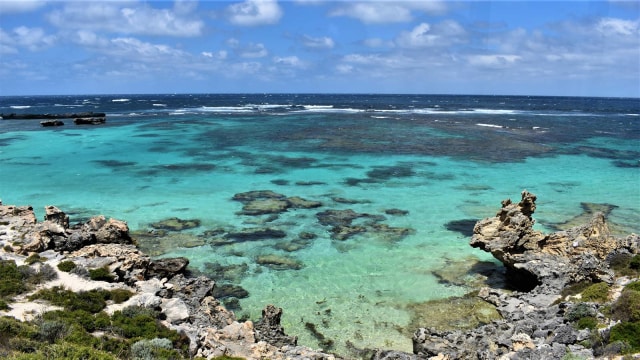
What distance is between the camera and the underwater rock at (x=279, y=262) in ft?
76.0

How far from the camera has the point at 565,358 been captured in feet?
40.5

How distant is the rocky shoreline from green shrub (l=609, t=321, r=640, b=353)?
0.21ft

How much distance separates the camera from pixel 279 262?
23719 millimetres

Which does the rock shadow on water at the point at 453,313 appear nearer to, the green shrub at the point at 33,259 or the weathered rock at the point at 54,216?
the green shrub at the point at 33,259

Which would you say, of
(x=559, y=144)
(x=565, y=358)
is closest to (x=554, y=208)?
(x=565, y=358)

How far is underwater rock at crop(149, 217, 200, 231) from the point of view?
28.3 meters

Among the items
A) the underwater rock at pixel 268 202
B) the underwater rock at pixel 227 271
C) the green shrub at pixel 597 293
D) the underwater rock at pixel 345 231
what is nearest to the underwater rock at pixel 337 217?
the underwater rock at pixel 345 231

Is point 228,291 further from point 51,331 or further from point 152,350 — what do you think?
point 51,331

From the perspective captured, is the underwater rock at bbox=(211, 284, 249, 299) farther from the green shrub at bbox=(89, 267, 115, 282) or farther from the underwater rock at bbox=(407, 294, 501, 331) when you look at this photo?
the underwater rock at bbox=(407, 294, 501, 331)

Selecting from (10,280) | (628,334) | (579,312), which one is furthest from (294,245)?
(628,334)

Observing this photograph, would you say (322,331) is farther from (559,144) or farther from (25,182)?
(559,144)

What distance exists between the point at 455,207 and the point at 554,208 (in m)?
6.69

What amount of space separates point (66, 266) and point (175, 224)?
38.7 feet

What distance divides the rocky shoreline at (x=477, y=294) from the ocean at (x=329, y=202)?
1953 mm
